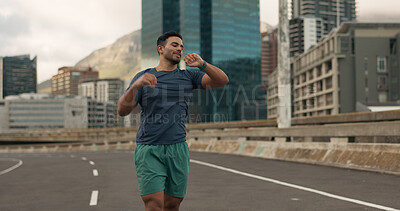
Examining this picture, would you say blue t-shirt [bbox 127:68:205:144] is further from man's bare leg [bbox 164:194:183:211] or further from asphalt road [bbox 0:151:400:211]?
asphalt road [bbox 0:151:400:211]

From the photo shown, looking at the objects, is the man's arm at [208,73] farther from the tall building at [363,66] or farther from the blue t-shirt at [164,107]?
the tall building at [363,66]

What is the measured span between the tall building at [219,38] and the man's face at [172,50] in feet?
520

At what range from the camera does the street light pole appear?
1709 centimetres

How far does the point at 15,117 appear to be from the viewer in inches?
7864

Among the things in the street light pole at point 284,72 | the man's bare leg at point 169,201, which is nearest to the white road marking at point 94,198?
the man's bare leg at point 169,201

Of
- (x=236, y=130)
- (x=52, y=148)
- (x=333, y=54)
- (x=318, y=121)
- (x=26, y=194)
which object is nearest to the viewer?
(x=26, y=194)

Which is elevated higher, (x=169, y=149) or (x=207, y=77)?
(x=207, y=77)

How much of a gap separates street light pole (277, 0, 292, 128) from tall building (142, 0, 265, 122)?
144594 mm

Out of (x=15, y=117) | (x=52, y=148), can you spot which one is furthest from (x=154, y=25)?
(x=52, y=148)

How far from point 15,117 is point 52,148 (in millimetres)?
144128

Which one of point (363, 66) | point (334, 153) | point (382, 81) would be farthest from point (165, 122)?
point (382, 81)

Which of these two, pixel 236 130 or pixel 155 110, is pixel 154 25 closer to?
pixel 236 130

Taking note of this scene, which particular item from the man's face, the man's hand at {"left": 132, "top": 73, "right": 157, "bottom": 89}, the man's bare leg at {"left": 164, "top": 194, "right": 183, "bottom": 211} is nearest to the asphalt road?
the man's bare leg at {"left": 164, "top": 194, "right": 183, "bottom": 211}

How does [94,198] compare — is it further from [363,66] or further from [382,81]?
[382,81]
